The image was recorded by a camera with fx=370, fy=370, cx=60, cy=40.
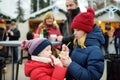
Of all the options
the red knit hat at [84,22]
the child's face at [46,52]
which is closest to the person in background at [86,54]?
the red knit hat at [84,22]

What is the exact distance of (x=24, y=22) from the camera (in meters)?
21.3

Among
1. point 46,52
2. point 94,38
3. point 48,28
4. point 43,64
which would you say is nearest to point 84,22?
point 94,38

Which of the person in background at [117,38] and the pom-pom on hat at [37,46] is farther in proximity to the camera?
the person in background at [117,38]

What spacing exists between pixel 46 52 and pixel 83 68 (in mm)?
337

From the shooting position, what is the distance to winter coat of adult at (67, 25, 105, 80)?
3033mm

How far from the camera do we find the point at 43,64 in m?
3.02

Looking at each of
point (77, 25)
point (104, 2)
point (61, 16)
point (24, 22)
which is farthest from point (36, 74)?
point (104, 2)

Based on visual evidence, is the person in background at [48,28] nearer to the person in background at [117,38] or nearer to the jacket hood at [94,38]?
the jacket hood at [94,38]

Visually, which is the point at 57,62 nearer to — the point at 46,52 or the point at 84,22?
the point at 46,52

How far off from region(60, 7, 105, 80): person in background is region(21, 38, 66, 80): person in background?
9 centimetres

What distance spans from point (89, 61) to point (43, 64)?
0.38 meters

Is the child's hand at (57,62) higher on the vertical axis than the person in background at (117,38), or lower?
higher

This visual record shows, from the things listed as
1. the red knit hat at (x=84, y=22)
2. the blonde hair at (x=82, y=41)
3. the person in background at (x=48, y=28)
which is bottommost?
the person in background at (x=48, y=28)

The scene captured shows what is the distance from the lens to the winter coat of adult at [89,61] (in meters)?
3.03
